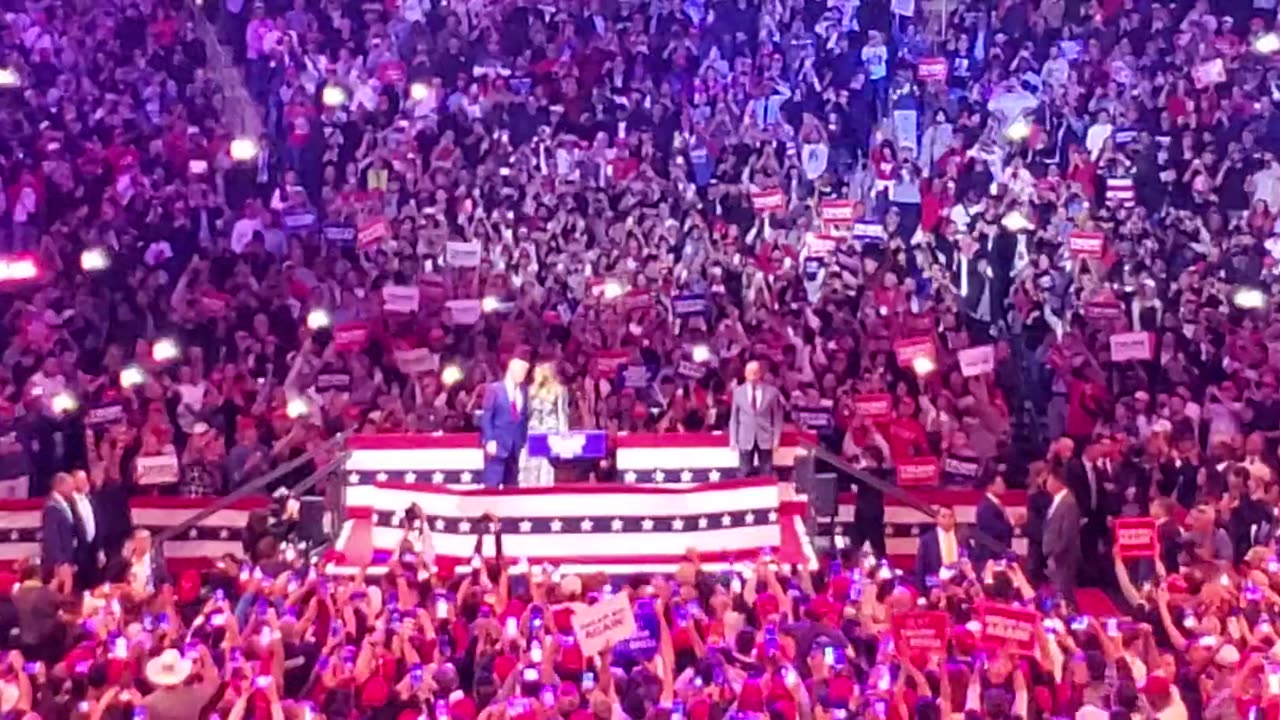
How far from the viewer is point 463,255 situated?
2308cm

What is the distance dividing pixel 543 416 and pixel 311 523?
2168 millimetres

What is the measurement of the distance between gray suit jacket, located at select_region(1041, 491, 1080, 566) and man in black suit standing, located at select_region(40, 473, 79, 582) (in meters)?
7.84

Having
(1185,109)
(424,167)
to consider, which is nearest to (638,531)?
(424,167)

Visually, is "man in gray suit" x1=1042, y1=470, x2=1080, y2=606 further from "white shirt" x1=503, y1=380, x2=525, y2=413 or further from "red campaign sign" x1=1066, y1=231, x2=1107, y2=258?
"red campaign sign" x1=1066, y1=231, x2=1107, y2=258

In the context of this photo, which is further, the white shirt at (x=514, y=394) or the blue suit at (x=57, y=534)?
the white shirt at (x=514, y=394)

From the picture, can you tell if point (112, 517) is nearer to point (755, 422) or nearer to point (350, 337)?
point (350, 337)

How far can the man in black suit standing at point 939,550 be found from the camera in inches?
675

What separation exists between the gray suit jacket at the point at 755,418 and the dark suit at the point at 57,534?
18.5 feet

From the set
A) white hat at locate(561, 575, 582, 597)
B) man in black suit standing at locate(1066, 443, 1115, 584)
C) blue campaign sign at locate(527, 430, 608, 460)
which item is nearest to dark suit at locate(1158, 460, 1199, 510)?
man in black suit standing at locate(1066, 443, 1115, 584)

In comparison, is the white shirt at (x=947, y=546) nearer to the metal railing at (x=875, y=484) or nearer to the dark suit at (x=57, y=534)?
the metal railing at (x=875, y=484)

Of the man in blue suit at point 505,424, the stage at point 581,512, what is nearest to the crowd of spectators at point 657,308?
the stage at point 581,512

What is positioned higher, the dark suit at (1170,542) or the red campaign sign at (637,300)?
the red campaign sign at (637,300)

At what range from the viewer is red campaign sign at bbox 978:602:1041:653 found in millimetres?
13531

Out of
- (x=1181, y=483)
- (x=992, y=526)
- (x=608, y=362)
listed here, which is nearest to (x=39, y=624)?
(x=608, y=362)
